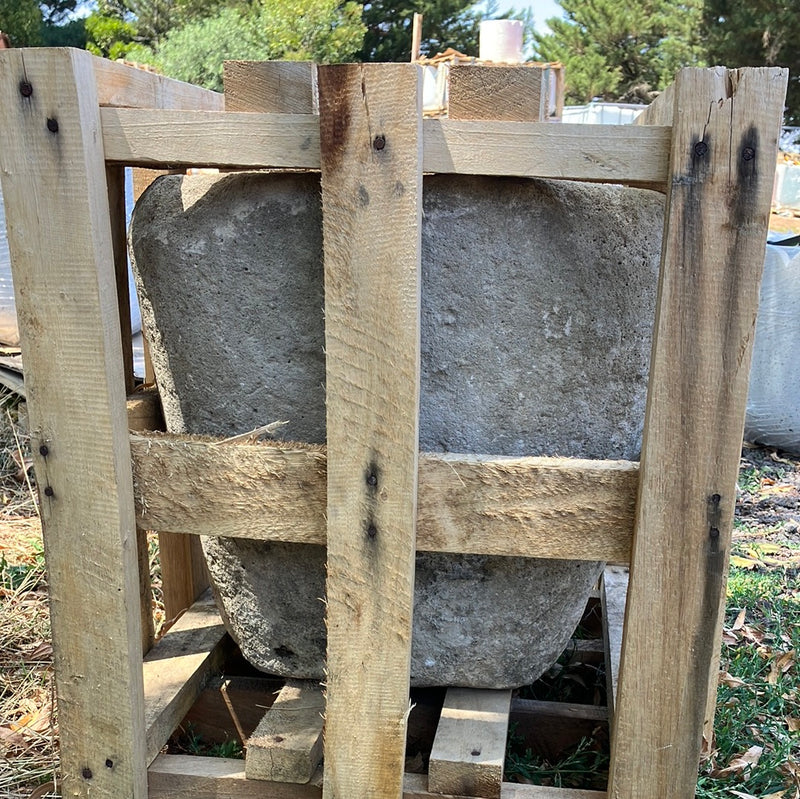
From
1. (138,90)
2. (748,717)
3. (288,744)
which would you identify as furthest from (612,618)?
(138,90)

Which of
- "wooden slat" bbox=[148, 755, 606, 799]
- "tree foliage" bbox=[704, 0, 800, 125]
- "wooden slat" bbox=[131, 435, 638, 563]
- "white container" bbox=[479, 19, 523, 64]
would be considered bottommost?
"wooden slat" bbox=[148, 755, 606, 799]

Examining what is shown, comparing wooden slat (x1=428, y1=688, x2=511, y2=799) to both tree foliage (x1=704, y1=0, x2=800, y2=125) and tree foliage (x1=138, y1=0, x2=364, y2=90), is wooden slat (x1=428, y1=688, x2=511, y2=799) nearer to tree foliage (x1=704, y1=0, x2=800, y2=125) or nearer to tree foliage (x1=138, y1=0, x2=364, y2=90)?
tree foliage (x1=704, y1=0, x2=800, y2=125)

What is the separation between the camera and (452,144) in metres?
1.33

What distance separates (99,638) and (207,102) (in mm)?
1256

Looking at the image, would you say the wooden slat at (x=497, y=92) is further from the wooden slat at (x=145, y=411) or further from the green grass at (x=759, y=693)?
the green grass at (x=759, y=693)

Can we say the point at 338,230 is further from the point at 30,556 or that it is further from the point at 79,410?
the point at 30,556

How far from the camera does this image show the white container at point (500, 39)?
9.04 m

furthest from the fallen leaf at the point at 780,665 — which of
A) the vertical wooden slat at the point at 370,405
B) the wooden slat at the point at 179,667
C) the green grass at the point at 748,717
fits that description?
the wooden slat at the point at 179,667

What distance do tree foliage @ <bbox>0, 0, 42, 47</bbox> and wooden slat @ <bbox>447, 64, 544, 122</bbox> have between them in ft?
49.4

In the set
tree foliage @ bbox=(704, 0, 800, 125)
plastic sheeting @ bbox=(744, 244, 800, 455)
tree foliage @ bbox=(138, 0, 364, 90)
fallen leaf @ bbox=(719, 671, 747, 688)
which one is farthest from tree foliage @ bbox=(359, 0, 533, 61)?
fallen leaf @ bbox=(719, 671, 747, 688)

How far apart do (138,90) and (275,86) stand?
0.28 metres

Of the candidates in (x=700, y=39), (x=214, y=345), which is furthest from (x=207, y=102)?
(x=700, y=39)

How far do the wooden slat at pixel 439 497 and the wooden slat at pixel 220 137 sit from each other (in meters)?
0.46

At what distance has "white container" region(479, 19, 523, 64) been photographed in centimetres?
904
